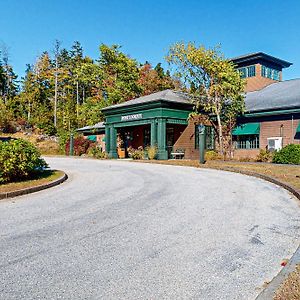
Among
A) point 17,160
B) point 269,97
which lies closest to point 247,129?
point 269,97

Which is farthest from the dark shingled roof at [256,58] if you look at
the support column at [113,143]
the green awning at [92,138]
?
the green awning at [92,138]

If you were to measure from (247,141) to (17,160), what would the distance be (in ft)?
63.1

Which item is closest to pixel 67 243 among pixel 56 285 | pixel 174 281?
pixel 56 285

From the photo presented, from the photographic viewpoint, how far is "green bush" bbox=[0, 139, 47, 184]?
34.1ft

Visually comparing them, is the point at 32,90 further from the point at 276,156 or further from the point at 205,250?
the point at 205,250

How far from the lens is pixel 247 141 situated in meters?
25.4

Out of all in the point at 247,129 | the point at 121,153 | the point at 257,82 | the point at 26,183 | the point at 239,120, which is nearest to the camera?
the point at 26,183

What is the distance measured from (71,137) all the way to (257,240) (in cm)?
3149

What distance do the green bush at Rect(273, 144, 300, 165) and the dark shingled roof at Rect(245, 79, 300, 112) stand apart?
448cm

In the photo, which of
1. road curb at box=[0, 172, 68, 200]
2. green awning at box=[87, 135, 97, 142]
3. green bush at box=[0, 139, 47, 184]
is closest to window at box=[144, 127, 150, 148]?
green awning at box=[87, 135, 97, 142]

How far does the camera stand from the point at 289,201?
8297mm

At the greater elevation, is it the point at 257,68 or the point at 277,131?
the point at 257,68

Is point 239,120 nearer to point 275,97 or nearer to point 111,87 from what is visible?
point 275,97

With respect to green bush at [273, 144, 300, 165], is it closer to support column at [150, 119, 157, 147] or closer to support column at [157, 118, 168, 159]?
support column at [157, 118, 168, 159]
